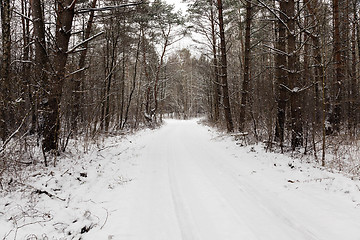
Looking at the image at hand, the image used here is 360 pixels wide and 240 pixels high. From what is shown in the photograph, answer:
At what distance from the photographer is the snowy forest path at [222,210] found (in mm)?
2676

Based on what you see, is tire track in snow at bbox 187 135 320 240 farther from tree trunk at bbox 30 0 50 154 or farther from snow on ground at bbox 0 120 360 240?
tree trunk at bbox 30 0 50 154

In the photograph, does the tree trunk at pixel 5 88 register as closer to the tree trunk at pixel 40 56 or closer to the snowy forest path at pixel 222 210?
the tree trunk at pixel 40 56

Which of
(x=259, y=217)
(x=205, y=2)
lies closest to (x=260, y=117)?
(x=259, y=217)

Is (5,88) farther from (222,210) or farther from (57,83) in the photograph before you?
(222,210)

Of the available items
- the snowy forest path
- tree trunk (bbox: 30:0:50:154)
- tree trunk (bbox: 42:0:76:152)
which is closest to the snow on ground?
the snowy forest path

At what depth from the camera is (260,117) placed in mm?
8430

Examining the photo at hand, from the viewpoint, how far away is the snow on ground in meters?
2.74

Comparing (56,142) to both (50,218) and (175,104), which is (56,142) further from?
(175,104)

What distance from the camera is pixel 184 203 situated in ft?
11.6

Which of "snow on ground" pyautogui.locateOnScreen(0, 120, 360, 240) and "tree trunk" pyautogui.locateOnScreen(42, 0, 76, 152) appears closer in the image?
"snow on ground" pyautogui.locateOnScreen(0, 120, 360, 240)

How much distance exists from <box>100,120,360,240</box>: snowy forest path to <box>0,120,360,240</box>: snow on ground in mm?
13

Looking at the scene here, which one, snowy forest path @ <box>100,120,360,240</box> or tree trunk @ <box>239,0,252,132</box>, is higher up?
tree trunk @ <box>239,0,252,132</box>

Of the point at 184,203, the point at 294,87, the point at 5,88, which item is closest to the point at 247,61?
the point at 294,87

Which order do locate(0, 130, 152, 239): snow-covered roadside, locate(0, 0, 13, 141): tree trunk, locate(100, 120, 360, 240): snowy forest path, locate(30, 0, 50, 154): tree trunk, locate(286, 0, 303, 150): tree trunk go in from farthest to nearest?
locate(286, 0, 303, 150): tree trunk < locate(30, 0, 50, 154): tree trunk < locate(0, 0, 13, 141): tree trunk < locate(0, 130, 152, 239): snow-covered roadside < locate(100, 120, 360, 240): snowy forest path
